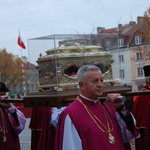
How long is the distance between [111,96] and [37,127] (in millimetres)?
4106

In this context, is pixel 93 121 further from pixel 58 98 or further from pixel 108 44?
pixel 108 44

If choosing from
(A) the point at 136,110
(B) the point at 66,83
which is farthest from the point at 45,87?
(A) the point at 136,110

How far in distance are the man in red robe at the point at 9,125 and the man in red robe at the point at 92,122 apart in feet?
8.06

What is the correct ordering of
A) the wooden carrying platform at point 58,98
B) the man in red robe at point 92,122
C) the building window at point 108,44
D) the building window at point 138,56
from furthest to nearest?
the building window at point 138,56, the building window at point 108,44, the wooden carrying platform at point 58,98, the man in red robe at point 92,122

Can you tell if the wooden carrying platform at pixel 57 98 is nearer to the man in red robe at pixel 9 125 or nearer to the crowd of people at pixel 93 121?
the crowd of people at pixel 93 121

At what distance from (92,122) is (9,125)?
9.02 feet

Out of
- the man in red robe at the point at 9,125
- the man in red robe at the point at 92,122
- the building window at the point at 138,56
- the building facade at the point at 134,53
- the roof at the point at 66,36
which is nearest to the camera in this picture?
the man in red robe at the point at 92,122

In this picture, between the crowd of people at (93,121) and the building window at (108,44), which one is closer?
the crowd of people at (93,121)

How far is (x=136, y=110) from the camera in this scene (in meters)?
8.45

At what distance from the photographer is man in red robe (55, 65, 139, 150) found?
4.32 m

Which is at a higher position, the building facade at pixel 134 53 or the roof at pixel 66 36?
the building facade at pixel 134 53

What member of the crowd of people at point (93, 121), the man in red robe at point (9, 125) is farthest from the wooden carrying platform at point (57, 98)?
the man in red robe at point (9, 125)

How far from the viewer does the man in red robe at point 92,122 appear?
4.32 m

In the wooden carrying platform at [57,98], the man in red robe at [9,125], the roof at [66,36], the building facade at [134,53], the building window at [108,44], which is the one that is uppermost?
the building facade at [134,53]
